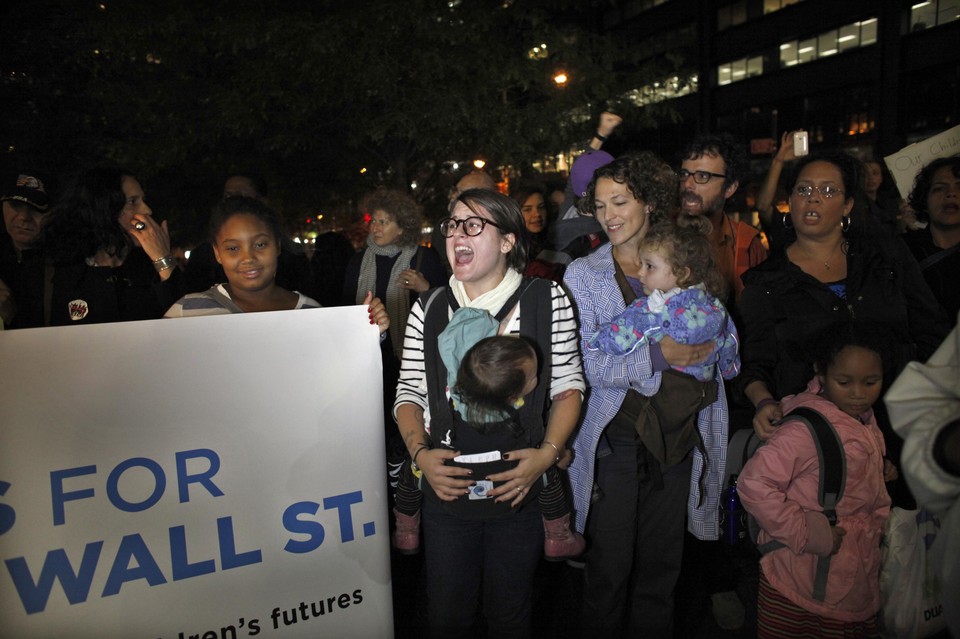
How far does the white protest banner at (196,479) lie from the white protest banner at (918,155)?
3.46 m

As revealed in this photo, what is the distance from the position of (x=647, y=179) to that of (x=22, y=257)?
3.22 meters

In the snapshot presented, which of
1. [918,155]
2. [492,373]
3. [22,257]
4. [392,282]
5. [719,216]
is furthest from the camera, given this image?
[392,282]

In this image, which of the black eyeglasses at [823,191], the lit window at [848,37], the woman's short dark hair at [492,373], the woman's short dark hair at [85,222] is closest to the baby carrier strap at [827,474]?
the black eyeglasses at [823,191]

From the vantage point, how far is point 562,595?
3381 millimetres

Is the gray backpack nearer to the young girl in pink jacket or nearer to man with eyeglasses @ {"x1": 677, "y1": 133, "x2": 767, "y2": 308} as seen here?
the young girl in pink jacket

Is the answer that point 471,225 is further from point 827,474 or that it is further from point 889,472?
point 889,472

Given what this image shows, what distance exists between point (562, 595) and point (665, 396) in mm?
1586

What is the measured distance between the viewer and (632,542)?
8.39 ft

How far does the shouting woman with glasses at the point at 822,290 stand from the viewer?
2709mm

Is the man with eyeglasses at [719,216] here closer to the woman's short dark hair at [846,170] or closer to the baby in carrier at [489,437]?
the woman's short dark hair at [846,170]

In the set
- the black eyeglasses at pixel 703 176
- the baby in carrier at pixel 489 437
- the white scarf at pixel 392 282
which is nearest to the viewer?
the baby in carrier at pixel 489 437

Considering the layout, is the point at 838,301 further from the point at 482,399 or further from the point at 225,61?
the point at 225,61

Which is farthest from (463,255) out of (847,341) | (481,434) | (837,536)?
(837,536)

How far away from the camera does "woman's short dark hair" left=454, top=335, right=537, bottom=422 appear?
2000mm
